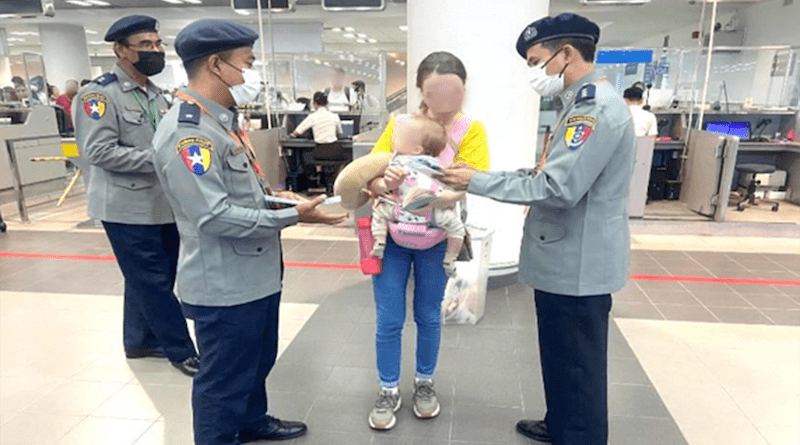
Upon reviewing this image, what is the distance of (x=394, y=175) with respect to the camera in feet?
5.94

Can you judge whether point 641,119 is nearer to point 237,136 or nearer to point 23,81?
point 237,136

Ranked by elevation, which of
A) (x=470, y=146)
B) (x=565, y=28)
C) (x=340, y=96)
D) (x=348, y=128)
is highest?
(x=565, y=28)

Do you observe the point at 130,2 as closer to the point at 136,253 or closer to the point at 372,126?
the point at 372,126

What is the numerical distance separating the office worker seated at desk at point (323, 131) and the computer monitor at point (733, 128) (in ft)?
16.6

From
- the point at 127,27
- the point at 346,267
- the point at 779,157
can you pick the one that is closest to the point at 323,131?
the point at 346,267

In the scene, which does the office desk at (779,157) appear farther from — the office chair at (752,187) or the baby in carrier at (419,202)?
the baby in carrier at (419,202)

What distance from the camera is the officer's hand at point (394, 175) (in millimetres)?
1809

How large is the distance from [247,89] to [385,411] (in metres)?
1.44

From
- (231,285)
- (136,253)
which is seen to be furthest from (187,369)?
(231,285)

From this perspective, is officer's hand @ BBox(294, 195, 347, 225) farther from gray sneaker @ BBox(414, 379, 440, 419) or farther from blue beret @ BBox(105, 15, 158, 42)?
blue beret @ BBox(105, 15, 158, 42)

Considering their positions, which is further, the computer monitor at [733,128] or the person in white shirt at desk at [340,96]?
the person in white shirt at desk at [340,96]

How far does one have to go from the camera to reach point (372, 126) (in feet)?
26.3

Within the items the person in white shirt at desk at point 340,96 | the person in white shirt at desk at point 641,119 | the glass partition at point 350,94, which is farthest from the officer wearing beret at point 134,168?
the person in white shirt at desk at point 340,96

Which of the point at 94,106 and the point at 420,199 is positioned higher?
the point at 94,106
